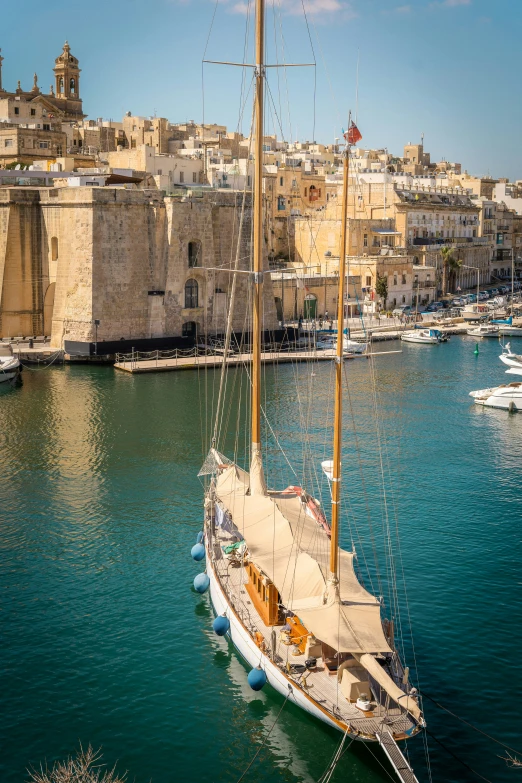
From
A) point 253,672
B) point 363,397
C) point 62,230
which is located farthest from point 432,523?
point 62,230

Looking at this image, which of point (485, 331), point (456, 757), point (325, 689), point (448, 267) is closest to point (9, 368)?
point (325, 689)

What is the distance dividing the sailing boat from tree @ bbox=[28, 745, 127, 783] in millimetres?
2484

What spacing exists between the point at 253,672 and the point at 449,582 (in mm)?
5771

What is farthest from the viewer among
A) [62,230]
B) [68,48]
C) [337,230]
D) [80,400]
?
[68,48]

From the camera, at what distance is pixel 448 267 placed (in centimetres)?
6794

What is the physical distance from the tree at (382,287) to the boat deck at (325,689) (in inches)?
1651

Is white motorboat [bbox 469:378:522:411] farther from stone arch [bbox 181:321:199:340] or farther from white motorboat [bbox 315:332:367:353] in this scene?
stone arch [bbox 181:321:199:340]

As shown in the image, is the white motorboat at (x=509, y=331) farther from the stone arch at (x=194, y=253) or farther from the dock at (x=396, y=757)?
the dock at (x=396, y=757)

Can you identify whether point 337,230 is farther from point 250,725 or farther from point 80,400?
point 250,725

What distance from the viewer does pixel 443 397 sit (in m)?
35.8

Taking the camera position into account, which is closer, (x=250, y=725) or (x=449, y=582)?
(x=250, y=725)

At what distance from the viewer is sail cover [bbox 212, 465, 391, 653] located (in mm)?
12938

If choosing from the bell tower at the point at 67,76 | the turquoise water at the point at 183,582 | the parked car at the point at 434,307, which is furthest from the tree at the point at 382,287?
the bell tower at the point at 67,76

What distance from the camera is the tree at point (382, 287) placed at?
56.4 metres
